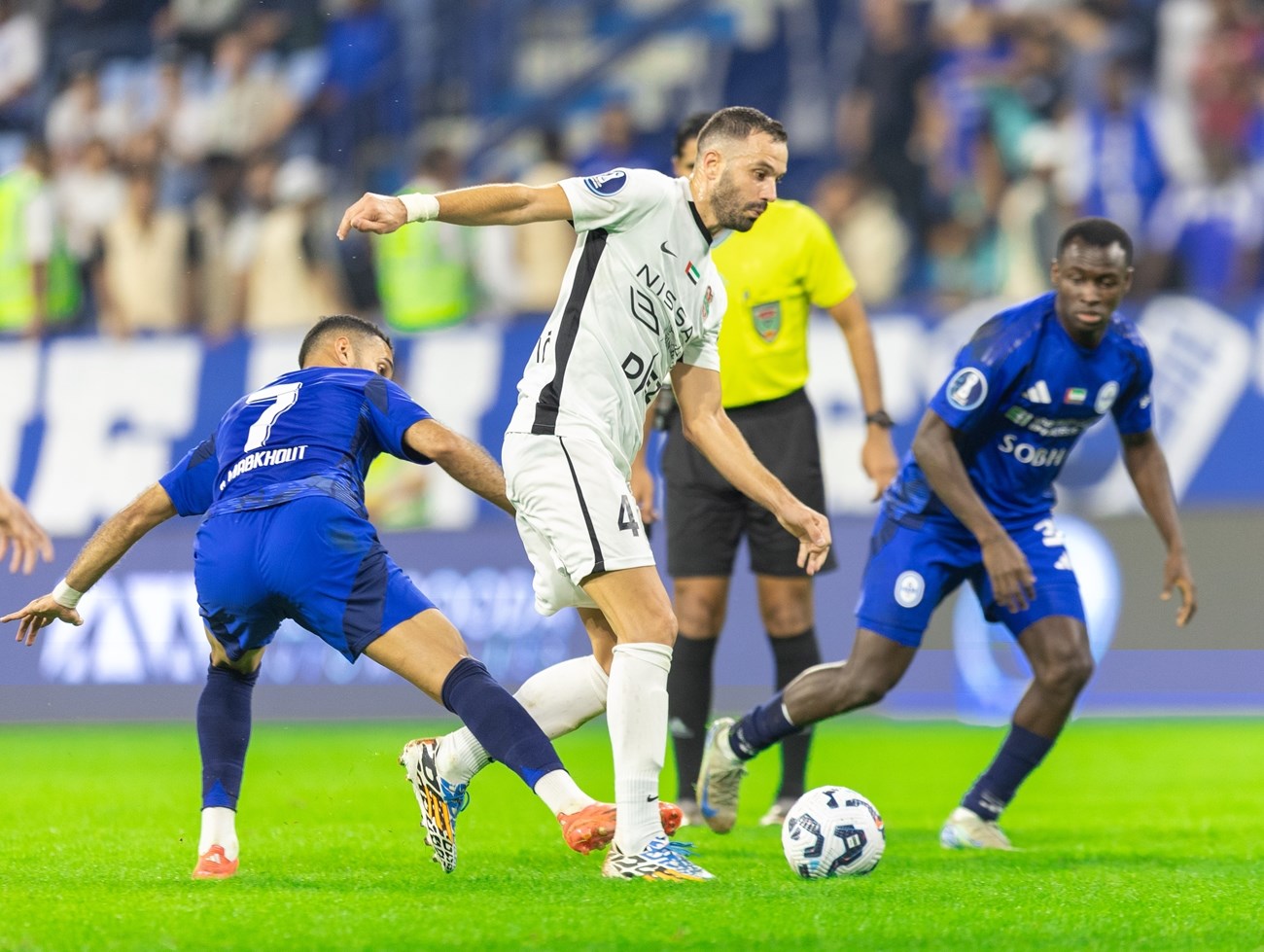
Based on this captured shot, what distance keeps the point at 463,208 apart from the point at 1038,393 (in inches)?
101

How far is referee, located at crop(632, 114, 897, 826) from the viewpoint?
7.90 metres

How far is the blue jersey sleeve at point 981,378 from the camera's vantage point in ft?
22.4

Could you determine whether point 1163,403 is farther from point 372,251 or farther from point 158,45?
point 158,45

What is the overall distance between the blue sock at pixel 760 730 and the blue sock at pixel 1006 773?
0.71 meters

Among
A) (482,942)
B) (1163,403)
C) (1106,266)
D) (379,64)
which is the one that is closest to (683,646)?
(1106,266)

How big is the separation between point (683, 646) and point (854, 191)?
345 inches

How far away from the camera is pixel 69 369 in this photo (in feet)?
49.8

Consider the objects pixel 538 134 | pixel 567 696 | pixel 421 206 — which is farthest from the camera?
pixel 538 134

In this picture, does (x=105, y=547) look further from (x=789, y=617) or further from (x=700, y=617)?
(x=789, y=617)

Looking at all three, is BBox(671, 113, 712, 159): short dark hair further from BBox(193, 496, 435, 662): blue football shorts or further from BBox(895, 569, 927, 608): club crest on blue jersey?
BBox(193, 496, 435, 662): blue football shorts

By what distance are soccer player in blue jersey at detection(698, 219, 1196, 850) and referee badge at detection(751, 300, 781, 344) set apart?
104cm

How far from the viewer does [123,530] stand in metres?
5.89

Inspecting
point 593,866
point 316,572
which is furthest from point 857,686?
point 316,572

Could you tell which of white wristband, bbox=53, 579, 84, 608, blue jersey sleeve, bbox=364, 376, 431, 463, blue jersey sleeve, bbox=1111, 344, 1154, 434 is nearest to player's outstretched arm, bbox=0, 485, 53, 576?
white wristband, bbox=53, 579, 84, 608
